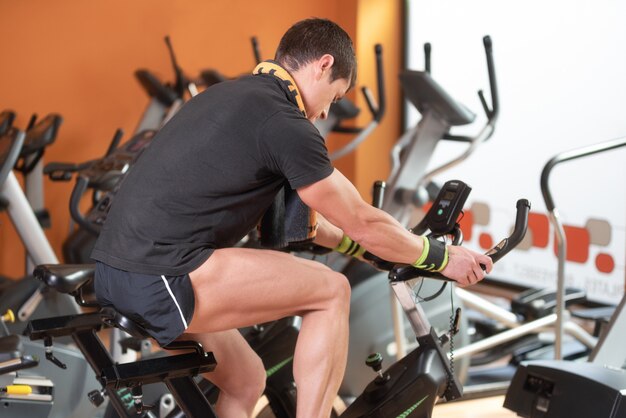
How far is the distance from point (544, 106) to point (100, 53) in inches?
109

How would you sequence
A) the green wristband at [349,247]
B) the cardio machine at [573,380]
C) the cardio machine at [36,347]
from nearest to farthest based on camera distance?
the green wristband at [349,247] < the cardio machine at [573,380] < the cardio machine at [36,347]

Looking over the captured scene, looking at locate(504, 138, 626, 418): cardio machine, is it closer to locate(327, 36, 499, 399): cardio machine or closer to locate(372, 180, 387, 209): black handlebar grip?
locate(327, 36, 499, 399): cardio machine

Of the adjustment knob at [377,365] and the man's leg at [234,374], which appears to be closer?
the man's leg at [234,374]

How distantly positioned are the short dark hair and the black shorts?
1.95 feet

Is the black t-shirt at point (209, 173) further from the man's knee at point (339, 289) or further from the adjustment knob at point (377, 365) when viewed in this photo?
the adjustment knob at point (377, 365)

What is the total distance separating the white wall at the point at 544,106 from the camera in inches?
199

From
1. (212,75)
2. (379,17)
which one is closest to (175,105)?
(212,75)

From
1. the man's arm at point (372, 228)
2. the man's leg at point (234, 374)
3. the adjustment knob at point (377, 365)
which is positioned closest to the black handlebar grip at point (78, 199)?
the man's leg at point (234, 374)

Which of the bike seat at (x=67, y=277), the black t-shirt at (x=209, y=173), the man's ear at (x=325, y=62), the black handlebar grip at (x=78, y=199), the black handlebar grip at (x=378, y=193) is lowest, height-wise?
the black handlebar grip at (x=78, y=199)

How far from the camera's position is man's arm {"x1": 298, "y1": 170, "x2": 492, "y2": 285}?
2.11m

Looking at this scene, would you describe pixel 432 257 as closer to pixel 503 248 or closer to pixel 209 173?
pixel 503 248

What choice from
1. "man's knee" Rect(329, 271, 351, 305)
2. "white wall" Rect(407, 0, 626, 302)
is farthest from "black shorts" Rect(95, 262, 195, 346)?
"white wall" Rect(407, 0, 626, 302)

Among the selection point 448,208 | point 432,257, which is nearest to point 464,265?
point 432,257

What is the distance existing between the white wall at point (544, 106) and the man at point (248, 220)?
305cm
